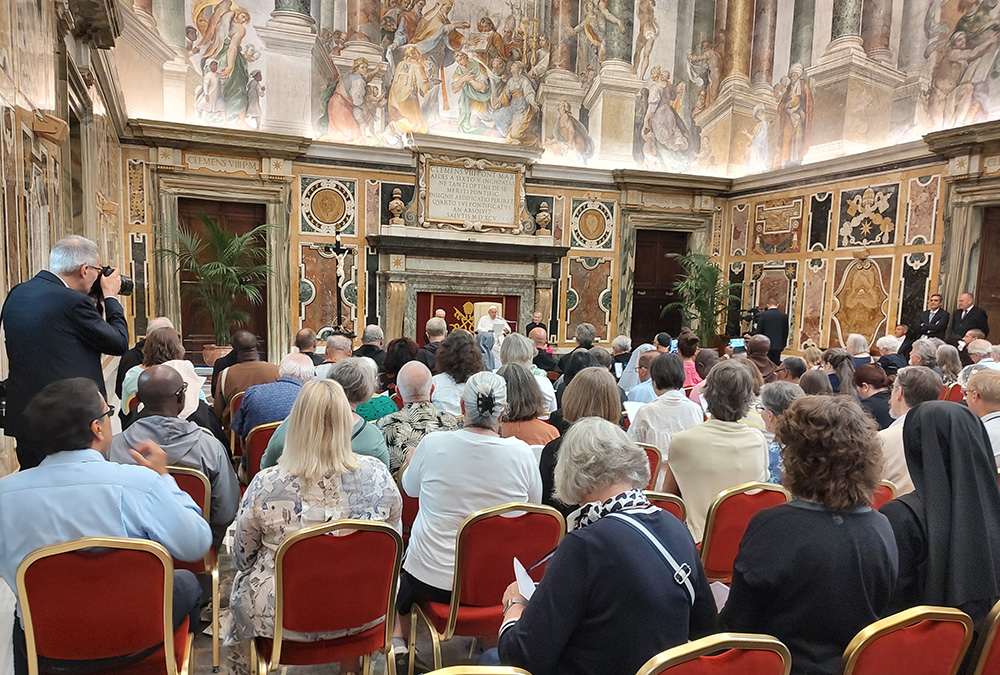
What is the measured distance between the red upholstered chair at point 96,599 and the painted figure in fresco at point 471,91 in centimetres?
1136

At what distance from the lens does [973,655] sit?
1802 millimetres

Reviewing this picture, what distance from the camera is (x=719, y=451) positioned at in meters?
3.03

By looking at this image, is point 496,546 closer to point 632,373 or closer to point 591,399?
point 591,399

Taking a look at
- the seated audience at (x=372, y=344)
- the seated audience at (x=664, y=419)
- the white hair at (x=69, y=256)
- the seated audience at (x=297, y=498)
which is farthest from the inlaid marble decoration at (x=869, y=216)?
the white hair at (x=69, y=256)

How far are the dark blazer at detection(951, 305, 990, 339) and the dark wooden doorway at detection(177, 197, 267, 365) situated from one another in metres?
10.8

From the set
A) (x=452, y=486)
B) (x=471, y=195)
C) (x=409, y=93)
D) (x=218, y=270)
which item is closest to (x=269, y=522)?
(x=452, y=486)

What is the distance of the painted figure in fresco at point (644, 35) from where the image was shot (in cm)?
1276

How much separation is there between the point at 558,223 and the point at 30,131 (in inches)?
381

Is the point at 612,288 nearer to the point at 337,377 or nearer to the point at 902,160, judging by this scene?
the point at 902,160

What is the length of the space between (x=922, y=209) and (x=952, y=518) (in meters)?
9.81

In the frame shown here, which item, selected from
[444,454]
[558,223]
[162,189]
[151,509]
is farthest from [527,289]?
[151,509]

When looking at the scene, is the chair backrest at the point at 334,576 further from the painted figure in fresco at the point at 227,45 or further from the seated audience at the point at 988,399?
the painted figure in fresco at the point at 227,45

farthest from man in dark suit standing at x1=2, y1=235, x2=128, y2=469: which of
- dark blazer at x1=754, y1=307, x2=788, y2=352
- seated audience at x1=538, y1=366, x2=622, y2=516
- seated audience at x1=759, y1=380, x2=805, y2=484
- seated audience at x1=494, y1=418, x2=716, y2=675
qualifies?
dark blazer at x1=754, y1=307, x2=788, y2=352

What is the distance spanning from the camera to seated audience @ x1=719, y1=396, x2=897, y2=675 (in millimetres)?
1672
